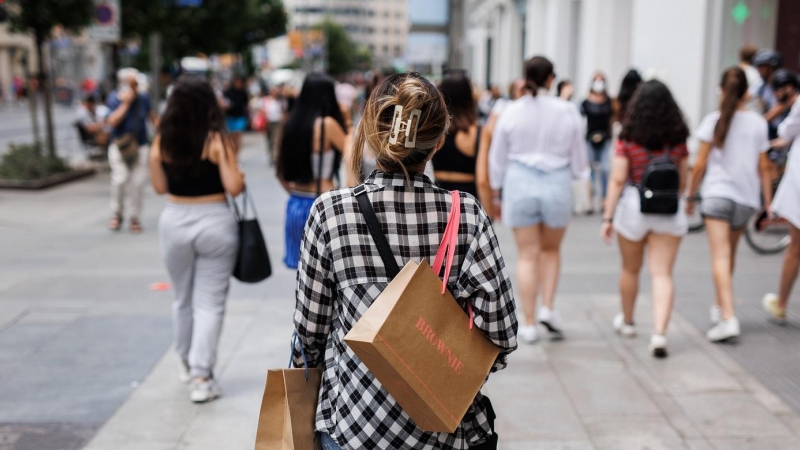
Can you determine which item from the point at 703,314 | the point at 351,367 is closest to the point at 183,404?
the point at 351,367

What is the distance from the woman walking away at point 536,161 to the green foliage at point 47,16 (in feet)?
35.8

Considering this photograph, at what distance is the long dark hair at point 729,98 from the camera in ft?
18.6

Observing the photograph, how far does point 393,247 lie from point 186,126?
9.04 ft

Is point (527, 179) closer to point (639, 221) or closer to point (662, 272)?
point (639, 221)

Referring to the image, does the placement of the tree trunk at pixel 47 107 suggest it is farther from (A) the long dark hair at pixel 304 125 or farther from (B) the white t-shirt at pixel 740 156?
(B) the white t-shirt at pixel 740 156

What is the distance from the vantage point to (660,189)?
5.45 meters

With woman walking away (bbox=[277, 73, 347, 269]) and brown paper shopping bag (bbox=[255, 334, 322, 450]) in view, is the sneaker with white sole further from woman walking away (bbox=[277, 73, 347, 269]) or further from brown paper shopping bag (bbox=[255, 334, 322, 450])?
brown paper shopping bag (bbox=[255, 334, 322, 450])

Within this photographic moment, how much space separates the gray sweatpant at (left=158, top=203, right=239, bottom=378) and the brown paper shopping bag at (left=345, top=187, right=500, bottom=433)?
272cm

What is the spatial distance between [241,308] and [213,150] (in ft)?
8.12

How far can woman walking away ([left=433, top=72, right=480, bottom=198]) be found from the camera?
19.0 ft

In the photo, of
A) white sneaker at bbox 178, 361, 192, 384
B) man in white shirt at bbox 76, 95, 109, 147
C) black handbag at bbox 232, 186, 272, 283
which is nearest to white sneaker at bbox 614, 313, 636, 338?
black handbag at bbox 232, 186, 272, 283

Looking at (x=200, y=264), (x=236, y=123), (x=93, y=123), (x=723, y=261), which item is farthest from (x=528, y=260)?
(x=93, y=123)

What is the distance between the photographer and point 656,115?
17.9 feet

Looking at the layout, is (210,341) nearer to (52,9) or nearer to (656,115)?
(656,115)
